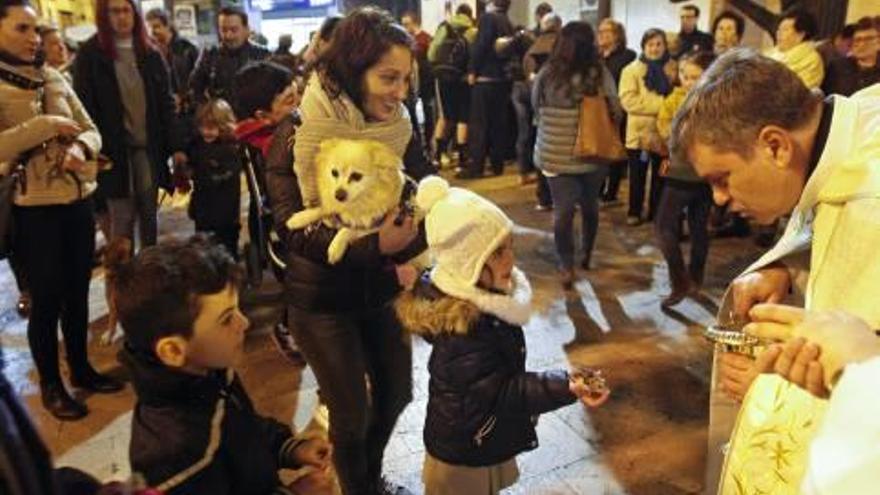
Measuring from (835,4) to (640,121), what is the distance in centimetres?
257

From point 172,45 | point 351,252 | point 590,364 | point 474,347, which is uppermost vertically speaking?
point 172,45

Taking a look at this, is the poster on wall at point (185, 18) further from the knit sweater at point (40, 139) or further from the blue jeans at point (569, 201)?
the knit sweater at point (40, 139)

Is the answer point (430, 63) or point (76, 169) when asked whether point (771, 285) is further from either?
point (430, 63)

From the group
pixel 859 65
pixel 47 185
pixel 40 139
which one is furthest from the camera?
pixel 859 65

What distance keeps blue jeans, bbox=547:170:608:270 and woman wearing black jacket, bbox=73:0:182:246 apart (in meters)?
2.57

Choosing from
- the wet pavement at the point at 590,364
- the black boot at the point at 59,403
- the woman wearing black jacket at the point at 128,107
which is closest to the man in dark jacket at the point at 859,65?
the wet pavement at the point at 590,364

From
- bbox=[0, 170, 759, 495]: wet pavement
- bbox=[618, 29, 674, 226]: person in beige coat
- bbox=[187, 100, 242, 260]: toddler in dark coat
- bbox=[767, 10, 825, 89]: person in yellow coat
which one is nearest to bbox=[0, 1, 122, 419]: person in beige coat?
bbox=[0, 170, 759, 495]: wet pavement

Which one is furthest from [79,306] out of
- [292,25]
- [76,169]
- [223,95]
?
[292,25]

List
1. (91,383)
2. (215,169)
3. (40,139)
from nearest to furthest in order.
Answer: (40,139)
(91,383)
(215,169)

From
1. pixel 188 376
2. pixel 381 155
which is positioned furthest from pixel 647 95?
pixel 188 376

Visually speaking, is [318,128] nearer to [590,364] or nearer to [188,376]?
[188,376]

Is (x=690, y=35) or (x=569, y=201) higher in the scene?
(x=690, y=35)

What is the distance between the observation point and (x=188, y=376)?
1.62m

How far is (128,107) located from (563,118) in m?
2.85
